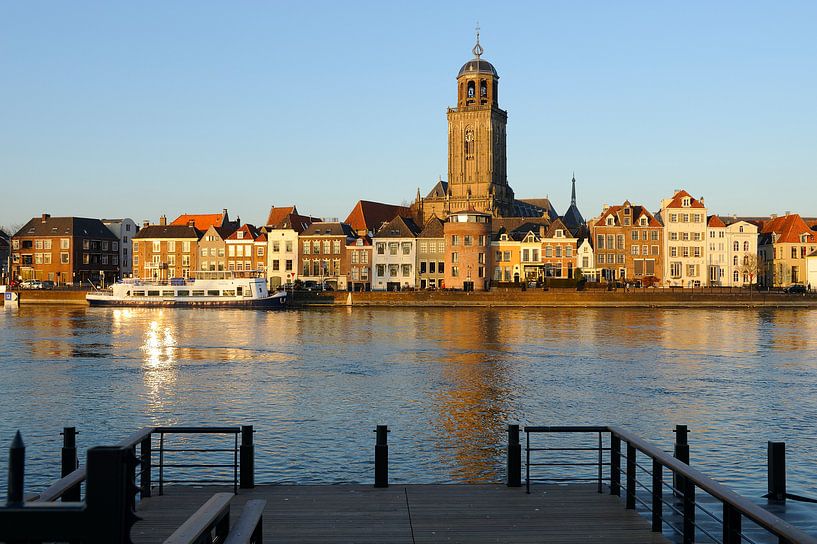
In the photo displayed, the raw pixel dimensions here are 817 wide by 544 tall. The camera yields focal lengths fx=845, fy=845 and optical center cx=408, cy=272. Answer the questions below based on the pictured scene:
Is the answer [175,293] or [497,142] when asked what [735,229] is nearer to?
[497,142]

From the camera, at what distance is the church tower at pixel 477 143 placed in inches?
5748

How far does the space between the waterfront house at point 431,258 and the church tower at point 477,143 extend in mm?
23438

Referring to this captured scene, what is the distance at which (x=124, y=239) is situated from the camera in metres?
152

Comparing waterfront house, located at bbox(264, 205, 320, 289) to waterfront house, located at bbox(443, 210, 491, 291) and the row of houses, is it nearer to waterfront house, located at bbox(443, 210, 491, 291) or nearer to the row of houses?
the row of houses

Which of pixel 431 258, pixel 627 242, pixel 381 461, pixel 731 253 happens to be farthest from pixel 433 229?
pixel 381 461

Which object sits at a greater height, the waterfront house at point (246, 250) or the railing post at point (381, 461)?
the waterfront house at point (246, 250)

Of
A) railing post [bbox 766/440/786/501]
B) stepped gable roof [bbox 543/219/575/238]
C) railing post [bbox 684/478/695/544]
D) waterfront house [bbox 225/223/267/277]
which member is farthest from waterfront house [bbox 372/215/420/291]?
railing post [bbox 684/478/695/544]

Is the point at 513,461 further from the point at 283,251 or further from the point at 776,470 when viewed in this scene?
the point at 283,251

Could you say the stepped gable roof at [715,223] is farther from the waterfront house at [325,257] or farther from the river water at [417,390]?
the waterfront house at [325,257]

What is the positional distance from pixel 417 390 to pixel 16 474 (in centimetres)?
3131


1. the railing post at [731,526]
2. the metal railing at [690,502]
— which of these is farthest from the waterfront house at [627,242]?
the railing post at [731,526]

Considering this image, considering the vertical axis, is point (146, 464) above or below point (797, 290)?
below

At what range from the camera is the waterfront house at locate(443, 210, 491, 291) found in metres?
115

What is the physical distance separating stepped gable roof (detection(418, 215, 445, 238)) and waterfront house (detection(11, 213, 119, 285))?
55561 millimetres
